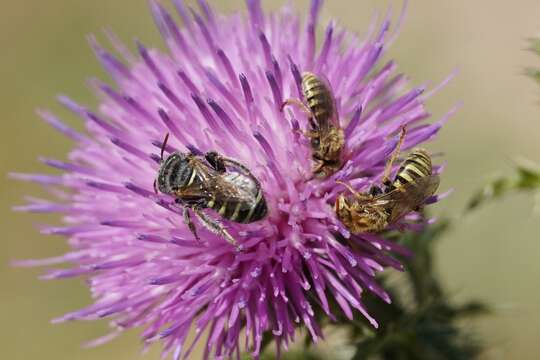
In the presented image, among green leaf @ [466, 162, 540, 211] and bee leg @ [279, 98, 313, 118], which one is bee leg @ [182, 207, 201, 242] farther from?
green leaf @ [466, 162, 540, 211]

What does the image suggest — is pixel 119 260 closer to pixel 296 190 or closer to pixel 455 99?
pixel 296 190

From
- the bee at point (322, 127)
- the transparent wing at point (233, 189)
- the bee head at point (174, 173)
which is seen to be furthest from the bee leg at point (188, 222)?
the bee at point (322, 127)

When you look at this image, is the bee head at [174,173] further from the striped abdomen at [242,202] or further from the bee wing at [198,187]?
the striped abdomen at [242,202]

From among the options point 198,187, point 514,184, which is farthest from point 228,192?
point 514,184

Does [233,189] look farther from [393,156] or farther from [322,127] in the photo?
[393,156]

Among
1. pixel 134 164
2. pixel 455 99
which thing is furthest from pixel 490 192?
pixel 455 99
